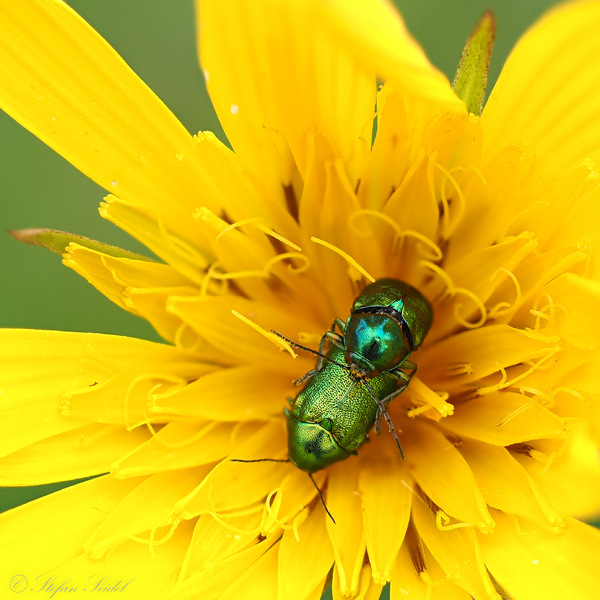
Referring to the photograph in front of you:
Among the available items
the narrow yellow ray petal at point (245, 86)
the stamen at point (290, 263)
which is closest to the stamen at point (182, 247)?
the stamen at point (290, 263)

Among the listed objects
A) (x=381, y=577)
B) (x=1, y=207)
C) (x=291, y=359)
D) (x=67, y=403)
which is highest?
(x=1, y=207)

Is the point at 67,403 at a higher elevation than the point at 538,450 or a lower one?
higher

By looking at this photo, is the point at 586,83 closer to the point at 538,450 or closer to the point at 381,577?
the point at 538,450

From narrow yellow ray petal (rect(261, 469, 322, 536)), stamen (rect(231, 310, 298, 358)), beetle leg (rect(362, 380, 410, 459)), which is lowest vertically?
narrow yellow ray petal (rect(261, 469, 322, 536))

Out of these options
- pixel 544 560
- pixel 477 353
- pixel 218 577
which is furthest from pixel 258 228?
pixel 544 560

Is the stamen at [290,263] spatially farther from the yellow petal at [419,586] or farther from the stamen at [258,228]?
the yellow petal at [419,586]

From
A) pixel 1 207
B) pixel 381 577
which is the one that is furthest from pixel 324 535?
pixel 1 207

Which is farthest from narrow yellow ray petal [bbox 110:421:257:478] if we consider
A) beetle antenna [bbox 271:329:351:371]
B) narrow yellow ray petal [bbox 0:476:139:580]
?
beetle antenna [bbox 271:329:351:371]

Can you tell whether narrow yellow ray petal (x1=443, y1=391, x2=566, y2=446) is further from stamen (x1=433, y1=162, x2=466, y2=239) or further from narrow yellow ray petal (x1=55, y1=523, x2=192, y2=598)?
Answer: narrow yellow ray petal (x1=55, y1=523, x2=192, y2=598)
